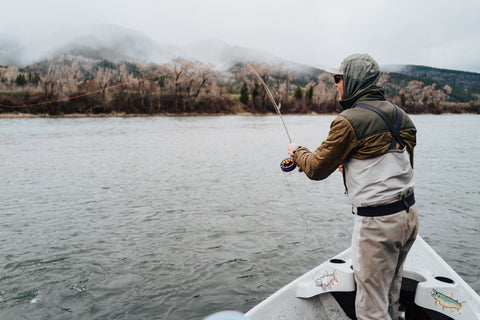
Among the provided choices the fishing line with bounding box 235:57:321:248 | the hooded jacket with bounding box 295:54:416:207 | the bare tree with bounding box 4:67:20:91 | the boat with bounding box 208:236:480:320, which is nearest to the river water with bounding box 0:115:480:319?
the fishing line with bounding box 235:57:321:248

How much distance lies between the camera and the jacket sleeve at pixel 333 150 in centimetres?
240

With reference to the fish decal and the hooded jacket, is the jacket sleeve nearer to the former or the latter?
the hooded jacket

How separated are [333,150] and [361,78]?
0.58m

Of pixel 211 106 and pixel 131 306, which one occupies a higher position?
pixel 211 106

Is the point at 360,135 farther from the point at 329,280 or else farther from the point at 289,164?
the point at 329,280

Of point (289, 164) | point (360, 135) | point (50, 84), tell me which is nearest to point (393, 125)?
point (360, 135)

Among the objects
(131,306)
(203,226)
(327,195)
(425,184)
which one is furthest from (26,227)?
(425,184)

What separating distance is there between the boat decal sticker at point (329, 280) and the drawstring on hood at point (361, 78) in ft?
5.29

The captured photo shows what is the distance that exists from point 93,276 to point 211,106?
6542 cm

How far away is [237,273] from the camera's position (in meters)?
5.76

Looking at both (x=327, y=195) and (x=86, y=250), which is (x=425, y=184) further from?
(x=86, y=250)

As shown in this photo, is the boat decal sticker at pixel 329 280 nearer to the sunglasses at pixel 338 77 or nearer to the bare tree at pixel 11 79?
the sunglasses at pixel 338 77

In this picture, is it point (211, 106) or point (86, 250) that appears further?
point (211, 106)

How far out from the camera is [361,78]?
8.43 ft
